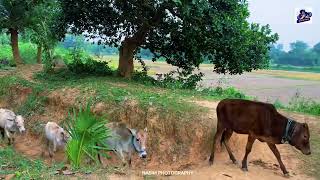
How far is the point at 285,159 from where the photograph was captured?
921 centimetres

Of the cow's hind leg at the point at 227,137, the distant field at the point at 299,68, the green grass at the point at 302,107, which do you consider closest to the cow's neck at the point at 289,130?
the cow's hind leg at the point at 227,137

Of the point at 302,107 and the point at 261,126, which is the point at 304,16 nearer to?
the point at 302,107

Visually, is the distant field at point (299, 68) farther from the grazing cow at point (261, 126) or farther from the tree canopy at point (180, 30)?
the grazing cow at point (261, 126)

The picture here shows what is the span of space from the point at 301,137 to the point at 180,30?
7603mm

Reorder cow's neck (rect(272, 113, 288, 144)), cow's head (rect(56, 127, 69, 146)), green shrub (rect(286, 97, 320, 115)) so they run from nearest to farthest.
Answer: cow's neck (rect(272, 113, 288, 144)) → cow's head (rect(56, 127, 69, 146)) → green shrub (rect(286, 97, 320, 115))

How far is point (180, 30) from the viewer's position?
14836 millimetres

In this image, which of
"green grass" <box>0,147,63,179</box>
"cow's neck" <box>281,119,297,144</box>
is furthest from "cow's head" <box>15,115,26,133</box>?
"cow's neck" <box>281,119,297,144</box>

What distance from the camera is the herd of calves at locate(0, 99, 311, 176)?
8078 mm

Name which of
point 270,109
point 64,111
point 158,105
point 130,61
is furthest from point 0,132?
point 270,109

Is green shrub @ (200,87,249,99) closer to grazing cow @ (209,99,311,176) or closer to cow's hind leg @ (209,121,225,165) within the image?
cow's hind leg @ (209,121,225,165)

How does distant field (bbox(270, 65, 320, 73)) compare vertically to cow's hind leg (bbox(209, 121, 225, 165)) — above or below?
below

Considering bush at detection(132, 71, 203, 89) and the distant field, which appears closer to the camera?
bush at detection(132, 71, 203, 89)

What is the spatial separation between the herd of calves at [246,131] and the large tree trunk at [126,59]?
6.38 metres

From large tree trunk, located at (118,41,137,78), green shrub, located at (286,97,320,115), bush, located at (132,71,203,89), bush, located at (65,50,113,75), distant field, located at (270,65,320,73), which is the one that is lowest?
distant field, located at (270,65,320,73)
